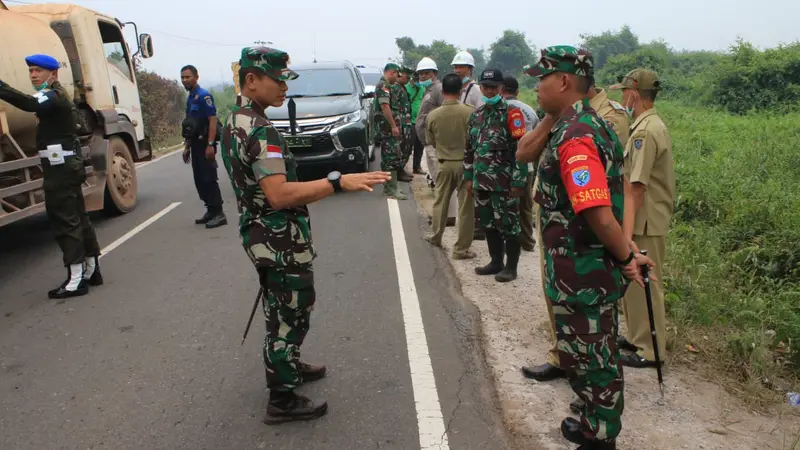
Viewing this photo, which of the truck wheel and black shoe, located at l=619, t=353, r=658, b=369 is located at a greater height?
the truck wheel

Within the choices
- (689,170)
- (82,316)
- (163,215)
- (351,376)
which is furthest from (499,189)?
(163,215)

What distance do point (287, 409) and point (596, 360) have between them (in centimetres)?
155

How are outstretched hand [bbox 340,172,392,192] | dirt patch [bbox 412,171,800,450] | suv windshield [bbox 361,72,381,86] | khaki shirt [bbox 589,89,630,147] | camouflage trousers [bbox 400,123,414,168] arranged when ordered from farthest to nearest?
suv windshield [bbox 361,72,381,86] → camouflage trousers [bbox 400,123,414,168] → khaki shirt [bbox 589,89,630,147] → dirt patch [bbox 412,171,800,450] → outstretched hand [bbox 340,172,392,192]

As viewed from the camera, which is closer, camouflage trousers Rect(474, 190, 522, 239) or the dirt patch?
the dirt patch

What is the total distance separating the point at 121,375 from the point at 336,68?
737 cm

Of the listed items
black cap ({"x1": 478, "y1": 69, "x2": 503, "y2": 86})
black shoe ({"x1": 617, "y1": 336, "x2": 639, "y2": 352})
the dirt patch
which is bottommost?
the dirt patch

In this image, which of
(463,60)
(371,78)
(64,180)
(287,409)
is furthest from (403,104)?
(371,78)

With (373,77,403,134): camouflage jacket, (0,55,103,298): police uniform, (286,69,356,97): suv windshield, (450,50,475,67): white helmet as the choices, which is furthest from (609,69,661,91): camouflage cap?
(286,69,356,97): suv windshield

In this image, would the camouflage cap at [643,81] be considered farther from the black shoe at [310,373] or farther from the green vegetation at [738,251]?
the black shoe at [310,373]

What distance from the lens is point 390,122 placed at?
7922 millimetres

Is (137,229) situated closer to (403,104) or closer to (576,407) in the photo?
(403,104)

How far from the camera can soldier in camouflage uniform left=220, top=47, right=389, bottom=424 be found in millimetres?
2471

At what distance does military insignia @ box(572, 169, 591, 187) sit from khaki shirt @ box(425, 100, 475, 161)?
127 inches

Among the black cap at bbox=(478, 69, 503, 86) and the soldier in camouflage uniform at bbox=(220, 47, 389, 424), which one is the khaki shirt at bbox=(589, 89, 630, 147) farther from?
the soldier in camouflage uniform at bbox=(220, 47, 389, 424)
